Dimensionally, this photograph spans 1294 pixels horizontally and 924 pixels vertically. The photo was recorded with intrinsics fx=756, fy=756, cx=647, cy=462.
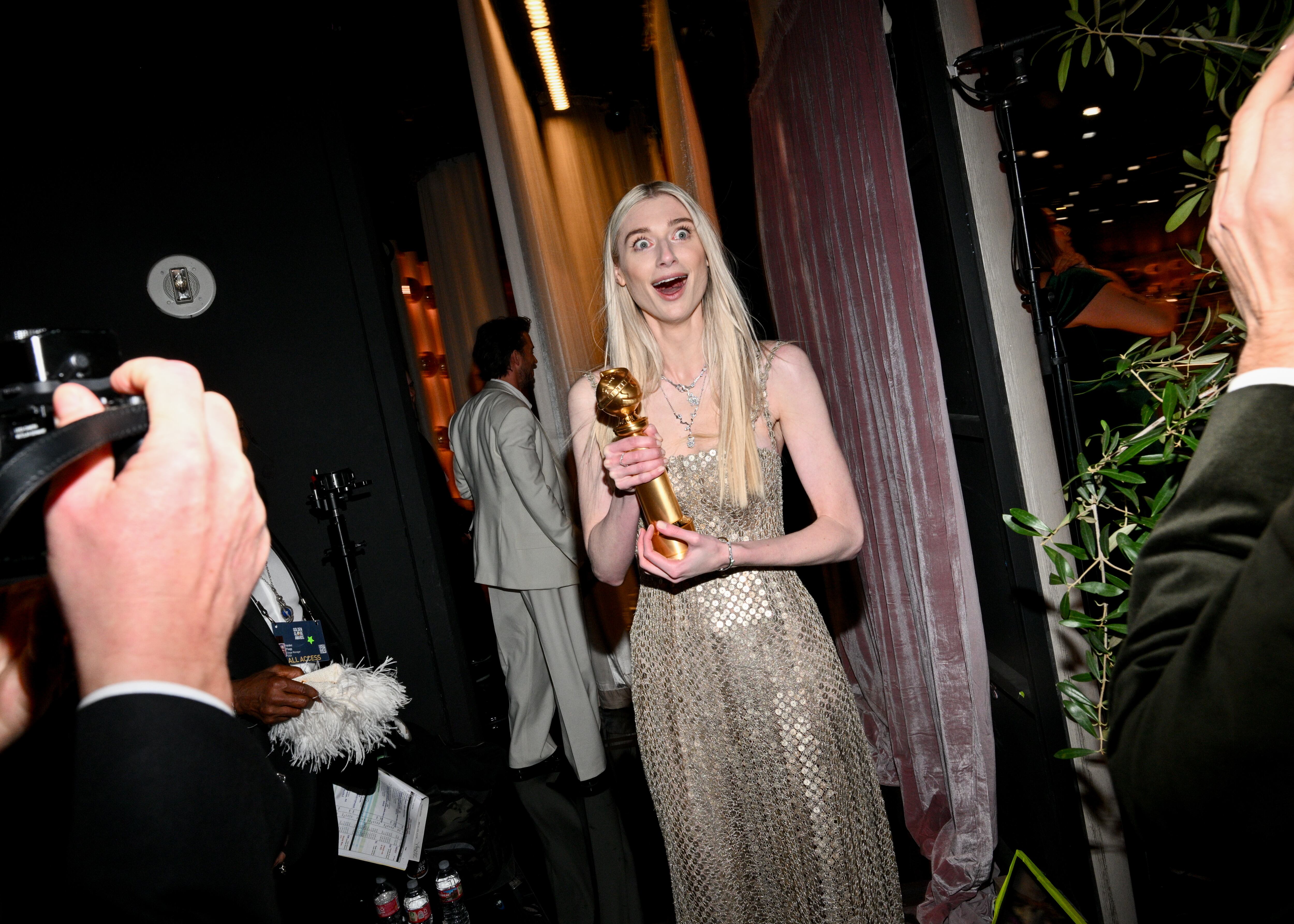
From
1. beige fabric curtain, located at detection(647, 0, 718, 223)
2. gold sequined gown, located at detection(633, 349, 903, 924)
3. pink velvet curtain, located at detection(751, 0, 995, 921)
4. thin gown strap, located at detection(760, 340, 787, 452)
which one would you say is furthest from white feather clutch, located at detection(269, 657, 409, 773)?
beige fabric curtain, located at detection(647, 0, 718, 223)

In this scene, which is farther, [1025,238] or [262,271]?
[262,271]

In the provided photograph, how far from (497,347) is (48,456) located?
3582mm

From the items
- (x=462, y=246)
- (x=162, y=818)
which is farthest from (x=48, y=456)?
(x=462, y=246)

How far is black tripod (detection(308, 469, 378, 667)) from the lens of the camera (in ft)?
12.0

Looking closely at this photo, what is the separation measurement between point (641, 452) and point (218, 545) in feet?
3.12

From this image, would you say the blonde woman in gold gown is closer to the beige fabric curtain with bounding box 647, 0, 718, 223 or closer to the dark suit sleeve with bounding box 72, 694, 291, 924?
the dark suit sleeve with bounding box 72, 694, 291, 924

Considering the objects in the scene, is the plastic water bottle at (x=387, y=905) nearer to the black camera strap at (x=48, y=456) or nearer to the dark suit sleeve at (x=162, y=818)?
the dark suit sleeve at (x=162, y=818)

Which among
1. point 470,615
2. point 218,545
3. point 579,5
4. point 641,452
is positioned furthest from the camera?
point 470,615

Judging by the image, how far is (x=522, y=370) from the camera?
13.5ft

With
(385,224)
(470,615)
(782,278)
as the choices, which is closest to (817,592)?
(782,278)

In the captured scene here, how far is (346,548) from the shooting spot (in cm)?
371

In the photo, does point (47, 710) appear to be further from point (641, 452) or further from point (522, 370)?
point (522, 370)

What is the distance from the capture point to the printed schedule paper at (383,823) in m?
2.71

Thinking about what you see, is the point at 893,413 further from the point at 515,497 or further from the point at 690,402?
the point at 515,497
